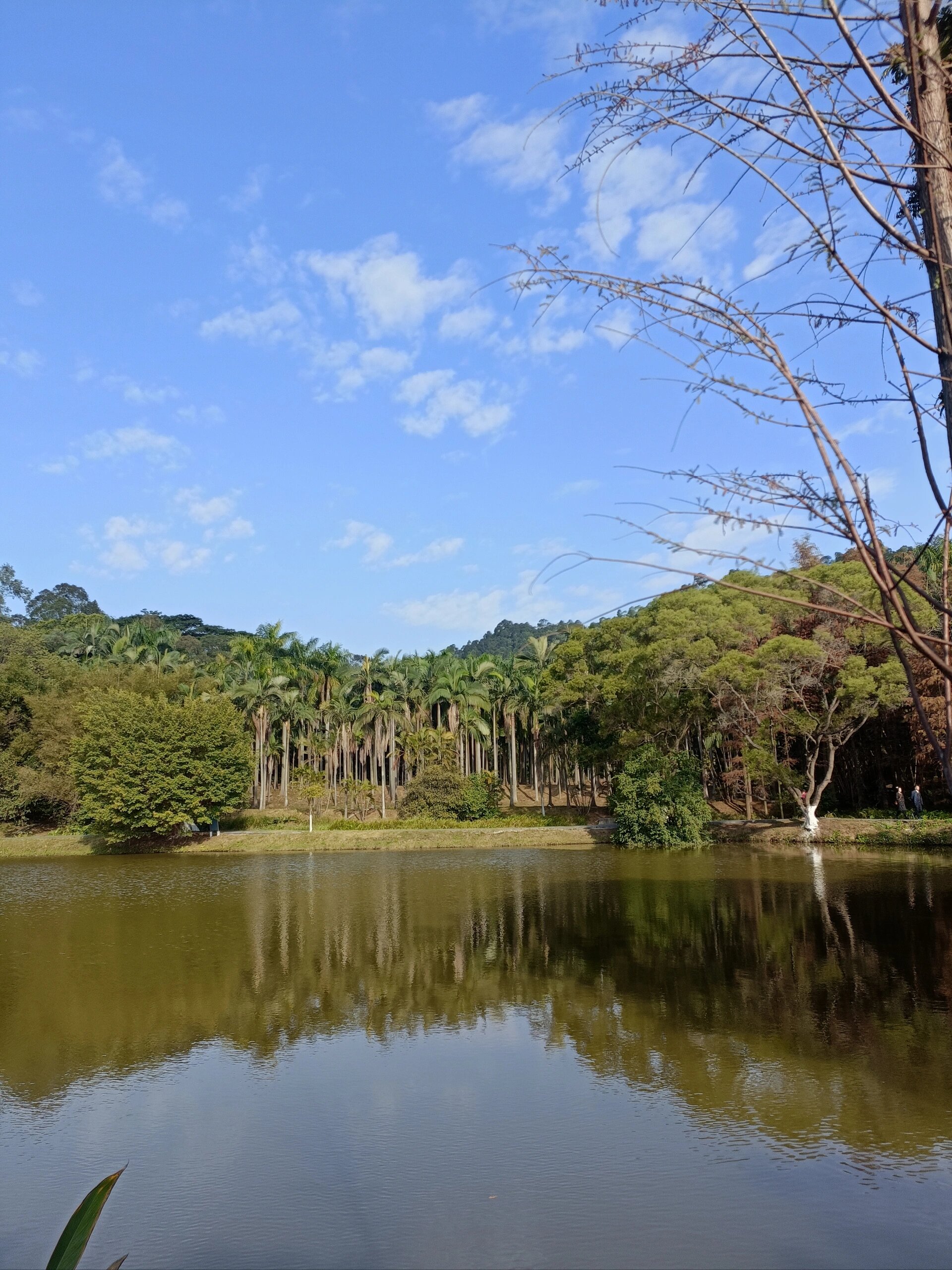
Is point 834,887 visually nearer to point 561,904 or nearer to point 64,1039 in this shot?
point 561,904

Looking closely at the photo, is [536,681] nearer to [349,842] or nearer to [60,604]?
[349,842]

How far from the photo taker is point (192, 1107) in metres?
7.54

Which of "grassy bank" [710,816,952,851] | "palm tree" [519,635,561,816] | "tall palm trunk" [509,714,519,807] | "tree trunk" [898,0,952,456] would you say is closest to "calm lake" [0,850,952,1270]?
"tree trunk" [898,0,952,456]

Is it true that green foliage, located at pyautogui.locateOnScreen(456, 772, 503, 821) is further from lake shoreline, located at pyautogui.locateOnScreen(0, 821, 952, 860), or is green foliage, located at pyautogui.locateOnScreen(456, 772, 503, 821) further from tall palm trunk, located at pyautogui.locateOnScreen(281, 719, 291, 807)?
tall palm trunk, located at pyautogui.locateOnScreen(281, 719, 291, 807)

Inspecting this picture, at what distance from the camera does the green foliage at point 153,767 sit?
34125mm

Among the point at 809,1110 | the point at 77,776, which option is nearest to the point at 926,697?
the point at 809,1110

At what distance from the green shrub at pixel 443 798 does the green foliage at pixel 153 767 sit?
298 inches

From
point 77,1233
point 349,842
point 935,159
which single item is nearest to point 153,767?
point 349,842

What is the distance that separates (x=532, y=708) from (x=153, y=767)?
19.7 m

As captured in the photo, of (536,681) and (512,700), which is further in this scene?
(512,700)

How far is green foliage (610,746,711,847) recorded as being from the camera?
31.5 m

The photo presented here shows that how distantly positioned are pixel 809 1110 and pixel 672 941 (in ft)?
23.1

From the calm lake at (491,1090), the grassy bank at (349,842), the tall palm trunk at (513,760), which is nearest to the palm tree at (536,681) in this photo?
the tall palm trunk at (513,760)

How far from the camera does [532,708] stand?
46.5 m
